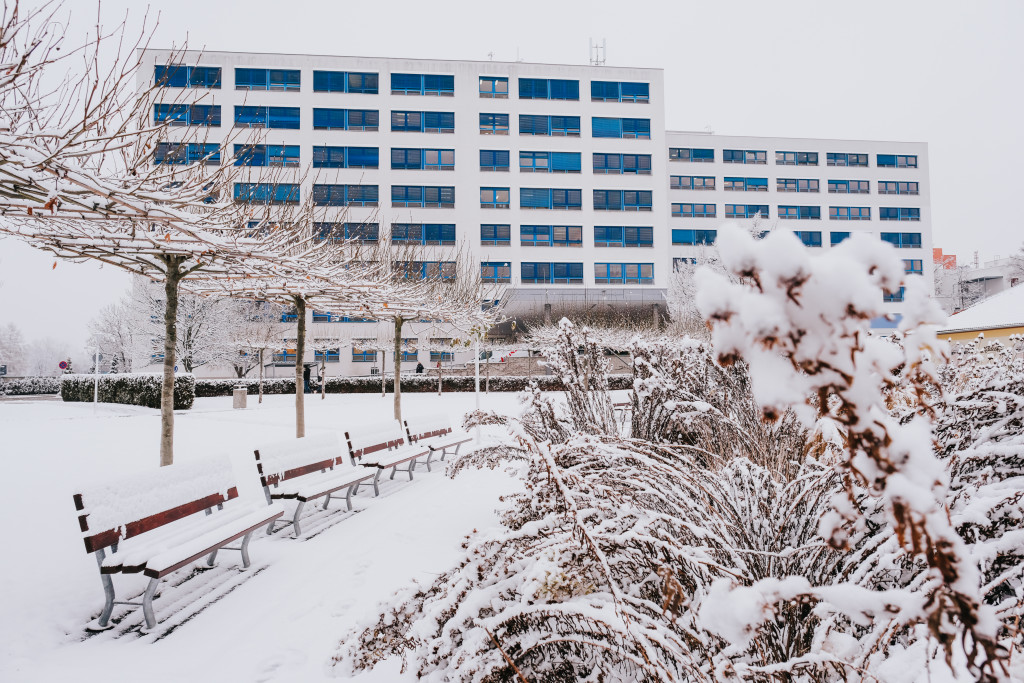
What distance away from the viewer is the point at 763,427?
4.04 meters

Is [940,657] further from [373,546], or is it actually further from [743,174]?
[743,174]

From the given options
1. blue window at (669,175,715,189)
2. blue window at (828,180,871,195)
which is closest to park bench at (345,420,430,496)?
blue window at (669,175,715,189)

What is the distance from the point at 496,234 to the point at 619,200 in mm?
9211

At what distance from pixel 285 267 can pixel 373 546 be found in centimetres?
387

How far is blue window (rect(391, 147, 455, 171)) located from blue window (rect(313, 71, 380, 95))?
15.0 ft

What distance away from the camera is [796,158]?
47.0m

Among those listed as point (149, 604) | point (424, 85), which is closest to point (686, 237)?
point (424, 85)

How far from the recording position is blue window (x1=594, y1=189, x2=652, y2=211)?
37500mm

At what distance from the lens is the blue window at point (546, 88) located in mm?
37344

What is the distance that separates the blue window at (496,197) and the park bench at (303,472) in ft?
104

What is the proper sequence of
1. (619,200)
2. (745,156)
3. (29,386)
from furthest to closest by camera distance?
1. (745,156)
2. (619,200)
3. (29,386)

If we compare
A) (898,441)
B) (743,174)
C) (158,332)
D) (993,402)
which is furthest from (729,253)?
(743,174)

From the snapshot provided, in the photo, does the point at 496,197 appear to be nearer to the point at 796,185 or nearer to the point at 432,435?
the point at 796,185

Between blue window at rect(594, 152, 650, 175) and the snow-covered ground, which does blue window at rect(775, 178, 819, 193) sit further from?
the snow-covered ground
